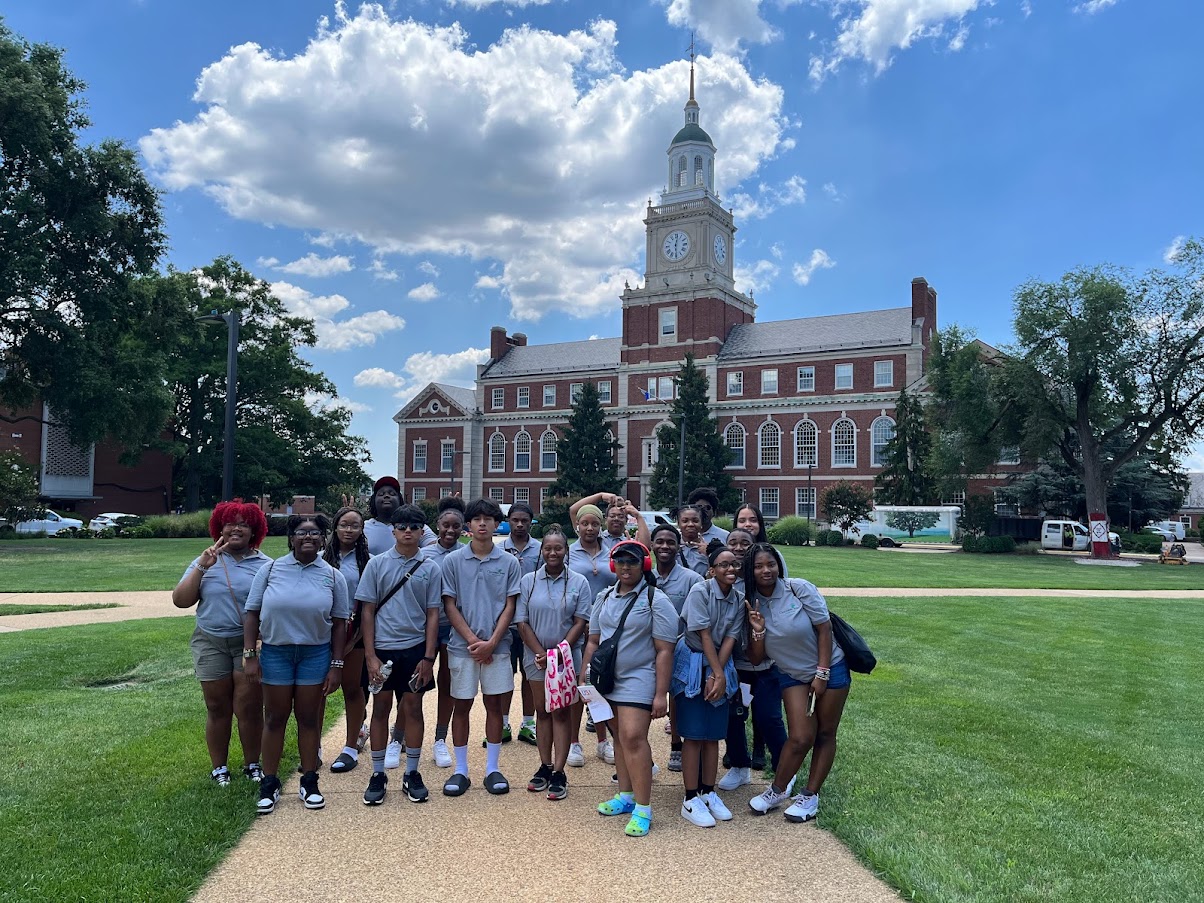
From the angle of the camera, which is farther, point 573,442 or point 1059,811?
point 573,442

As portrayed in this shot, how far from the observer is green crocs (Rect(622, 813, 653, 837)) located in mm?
5191

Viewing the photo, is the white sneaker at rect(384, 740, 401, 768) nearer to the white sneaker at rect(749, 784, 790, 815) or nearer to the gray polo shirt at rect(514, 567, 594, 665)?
the gray polo shirt at rect(514, 567, 594, 665)

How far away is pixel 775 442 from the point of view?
57062mm

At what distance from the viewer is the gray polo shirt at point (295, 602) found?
5.40 meters

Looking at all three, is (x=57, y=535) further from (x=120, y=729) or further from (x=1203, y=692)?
(x=1203, y=692)

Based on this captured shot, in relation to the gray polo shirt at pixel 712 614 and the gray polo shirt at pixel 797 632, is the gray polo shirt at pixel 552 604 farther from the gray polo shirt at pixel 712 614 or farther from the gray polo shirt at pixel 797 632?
the gray polo shirt at pixel 797 632

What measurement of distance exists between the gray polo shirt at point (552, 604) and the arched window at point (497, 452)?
61357 millimetres

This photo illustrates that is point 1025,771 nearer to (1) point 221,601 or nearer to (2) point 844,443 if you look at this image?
(1) point 221,601

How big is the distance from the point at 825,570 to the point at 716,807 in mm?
20648

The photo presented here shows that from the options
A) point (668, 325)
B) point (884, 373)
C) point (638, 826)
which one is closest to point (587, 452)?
point (668, 325)

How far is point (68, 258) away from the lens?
3058 centimetres

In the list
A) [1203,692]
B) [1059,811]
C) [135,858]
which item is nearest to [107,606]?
[135,858]

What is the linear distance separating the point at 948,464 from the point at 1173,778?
118 ft

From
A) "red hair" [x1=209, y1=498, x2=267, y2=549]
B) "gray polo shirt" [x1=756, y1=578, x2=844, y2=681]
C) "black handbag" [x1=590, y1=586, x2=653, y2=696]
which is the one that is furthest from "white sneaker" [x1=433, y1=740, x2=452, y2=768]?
"gray polo shirt" [x1=756, y1=578, x2=844, y2=681]
